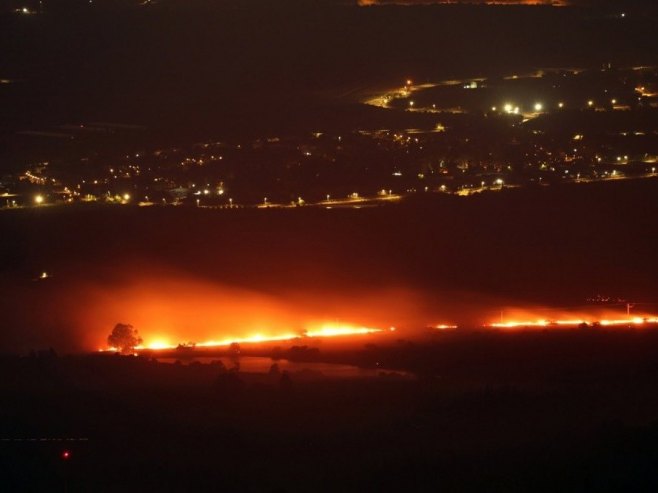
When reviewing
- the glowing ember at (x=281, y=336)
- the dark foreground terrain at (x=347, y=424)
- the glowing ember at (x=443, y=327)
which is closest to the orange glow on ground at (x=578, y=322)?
the glowing ember at (x=443, y=327)

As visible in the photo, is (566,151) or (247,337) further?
(566,151)

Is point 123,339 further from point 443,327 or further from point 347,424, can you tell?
point 347,424

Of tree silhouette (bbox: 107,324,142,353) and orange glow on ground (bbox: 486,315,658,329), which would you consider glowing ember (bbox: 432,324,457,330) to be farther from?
tree silhouette (bbox: 107,324,142,353)

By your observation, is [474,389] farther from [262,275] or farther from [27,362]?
[262,275]

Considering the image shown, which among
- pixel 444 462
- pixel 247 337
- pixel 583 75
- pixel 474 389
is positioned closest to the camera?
pixel 444 462

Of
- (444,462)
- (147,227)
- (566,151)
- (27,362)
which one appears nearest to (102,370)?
(27,362)

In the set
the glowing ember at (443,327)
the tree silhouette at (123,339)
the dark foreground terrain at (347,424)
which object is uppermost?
the glowing ember at (443,327)

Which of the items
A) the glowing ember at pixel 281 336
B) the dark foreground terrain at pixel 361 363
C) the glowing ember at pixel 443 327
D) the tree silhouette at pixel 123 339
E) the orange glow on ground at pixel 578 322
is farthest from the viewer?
the glowing ember at pixel 443 327

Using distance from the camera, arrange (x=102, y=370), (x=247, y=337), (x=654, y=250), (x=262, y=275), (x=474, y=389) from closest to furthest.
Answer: (x=474, y=389)
(x=102, y=370)
(x=247, y=337)
(x=262, y=275)
(x=654, y=250)

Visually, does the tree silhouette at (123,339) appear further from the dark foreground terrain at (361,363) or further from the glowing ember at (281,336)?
the dark foreground terrain at (361,363)
